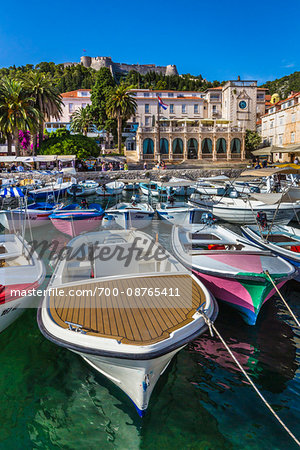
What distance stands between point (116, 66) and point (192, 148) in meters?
104

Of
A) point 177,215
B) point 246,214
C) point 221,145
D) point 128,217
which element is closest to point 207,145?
point 221,145

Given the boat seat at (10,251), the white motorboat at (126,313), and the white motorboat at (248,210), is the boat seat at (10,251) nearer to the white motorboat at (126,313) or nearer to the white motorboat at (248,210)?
the white motorboat at (126,313)

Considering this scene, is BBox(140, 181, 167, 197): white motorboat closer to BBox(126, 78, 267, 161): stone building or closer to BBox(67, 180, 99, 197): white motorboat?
BBox(67, 180, 99, 197): white motorboat

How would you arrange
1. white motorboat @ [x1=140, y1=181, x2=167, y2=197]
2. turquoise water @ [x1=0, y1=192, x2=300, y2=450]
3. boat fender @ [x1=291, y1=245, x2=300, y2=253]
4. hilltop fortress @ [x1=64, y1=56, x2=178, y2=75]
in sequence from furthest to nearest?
hilltop fortress @ [x1=64, y1=56, x2=178, y2=75]
white motorboat @ [x1=140, y1=181, x2=167, y2=197]
boat fender @ [x1=291, y1=245, x2=300, y2=253]
turquoise water @ [x1=0, y1=192, x2=300, y2=450]

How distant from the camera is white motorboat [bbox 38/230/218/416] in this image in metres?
5.24

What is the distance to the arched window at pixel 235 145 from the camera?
6211 cm

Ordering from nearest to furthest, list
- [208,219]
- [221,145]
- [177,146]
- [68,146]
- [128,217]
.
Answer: [208,219] < [128,217] < [68,146] < [177,146] < [221,145]

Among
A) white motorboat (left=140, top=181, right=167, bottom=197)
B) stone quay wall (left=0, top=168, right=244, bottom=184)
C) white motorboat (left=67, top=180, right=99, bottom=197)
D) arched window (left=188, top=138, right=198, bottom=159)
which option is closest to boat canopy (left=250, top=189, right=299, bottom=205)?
white motorboat (left=140, top=181, right=167, bottom=197)

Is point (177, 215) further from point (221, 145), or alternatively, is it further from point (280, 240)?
point (221, 145)

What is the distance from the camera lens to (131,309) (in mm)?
6617

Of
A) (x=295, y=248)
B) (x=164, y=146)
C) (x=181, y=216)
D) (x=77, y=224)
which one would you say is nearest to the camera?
(x=295, y=248)

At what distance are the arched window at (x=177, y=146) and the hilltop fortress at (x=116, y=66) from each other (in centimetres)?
8971

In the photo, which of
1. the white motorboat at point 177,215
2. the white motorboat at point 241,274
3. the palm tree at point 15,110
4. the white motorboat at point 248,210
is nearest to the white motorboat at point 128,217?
the white motorboat at point 177,215

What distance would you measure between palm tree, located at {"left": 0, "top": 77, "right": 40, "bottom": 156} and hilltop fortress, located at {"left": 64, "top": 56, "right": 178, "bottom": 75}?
99.7 meters
